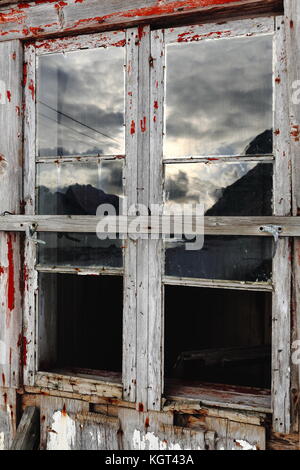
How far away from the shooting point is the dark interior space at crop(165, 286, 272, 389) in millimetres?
3284

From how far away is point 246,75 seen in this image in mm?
1906

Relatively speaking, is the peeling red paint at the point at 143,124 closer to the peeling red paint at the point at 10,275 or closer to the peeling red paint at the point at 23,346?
the peeling red paint at the point at 10,275

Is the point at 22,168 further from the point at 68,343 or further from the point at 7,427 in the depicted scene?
the point at 7,427

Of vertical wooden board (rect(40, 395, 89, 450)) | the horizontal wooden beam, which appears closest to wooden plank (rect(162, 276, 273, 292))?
Answer: the horizontal wooden beam

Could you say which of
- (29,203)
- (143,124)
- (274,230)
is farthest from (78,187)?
(274,230)

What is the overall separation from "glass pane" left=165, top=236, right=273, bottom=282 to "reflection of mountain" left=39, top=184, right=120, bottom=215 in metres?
0.45

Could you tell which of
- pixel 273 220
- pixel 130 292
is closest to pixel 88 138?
pixel 130 292

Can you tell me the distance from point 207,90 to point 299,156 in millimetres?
605

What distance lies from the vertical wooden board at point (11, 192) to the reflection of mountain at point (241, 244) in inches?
40.0

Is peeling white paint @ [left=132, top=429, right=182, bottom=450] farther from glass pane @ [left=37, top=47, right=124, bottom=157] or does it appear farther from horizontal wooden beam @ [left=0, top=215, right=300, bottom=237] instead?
glass pane @ [left=37, top=47, right=124, bottom=157]

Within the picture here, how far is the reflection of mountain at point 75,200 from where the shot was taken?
2133 millimetres

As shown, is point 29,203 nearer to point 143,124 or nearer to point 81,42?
point 143,124

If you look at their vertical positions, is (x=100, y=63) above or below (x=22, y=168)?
above

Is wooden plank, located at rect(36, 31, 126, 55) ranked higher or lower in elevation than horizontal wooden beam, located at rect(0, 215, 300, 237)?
higher
